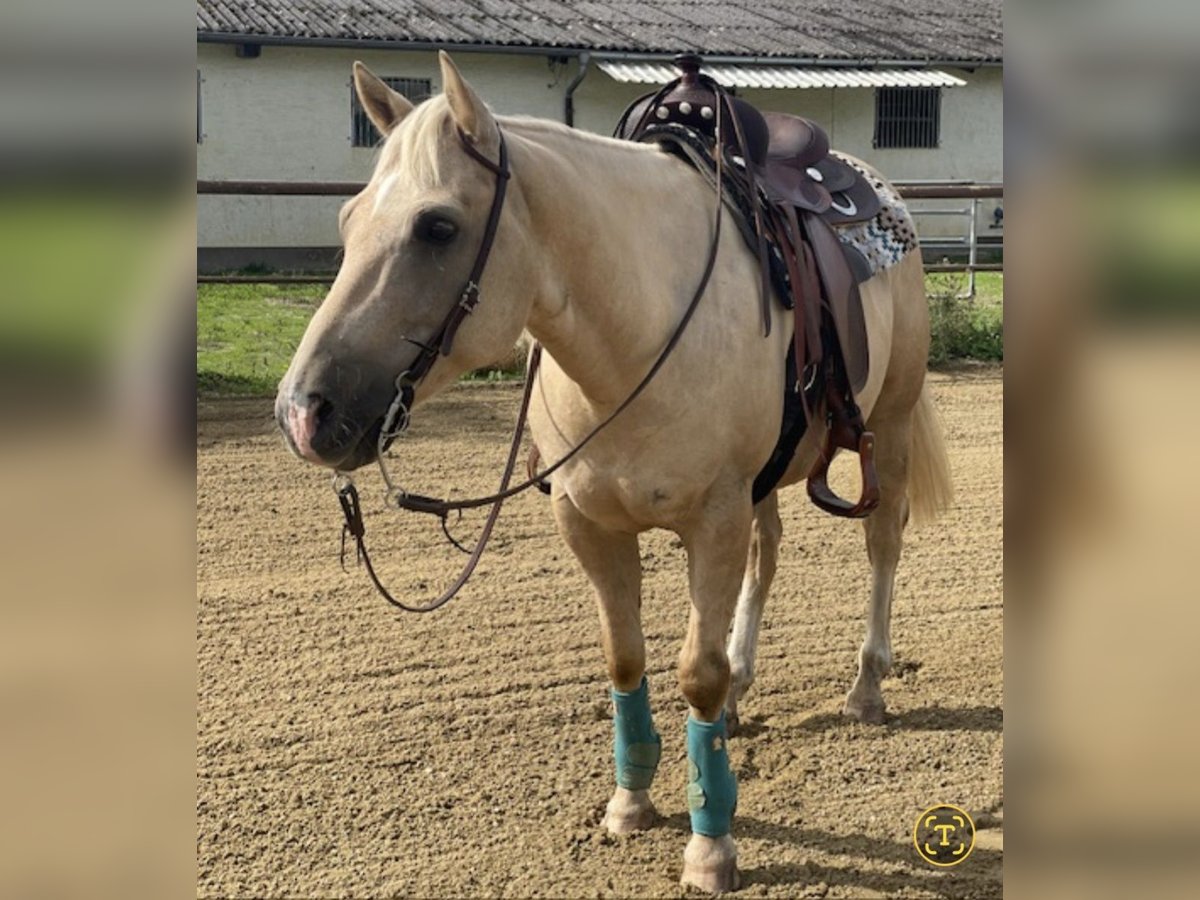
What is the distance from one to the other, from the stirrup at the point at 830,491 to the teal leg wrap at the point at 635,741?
760 mm

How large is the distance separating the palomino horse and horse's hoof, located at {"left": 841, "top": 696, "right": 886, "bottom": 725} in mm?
966

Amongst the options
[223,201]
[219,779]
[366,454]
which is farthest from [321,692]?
[223,201]

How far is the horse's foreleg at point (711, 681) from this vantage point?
2820 millimetres

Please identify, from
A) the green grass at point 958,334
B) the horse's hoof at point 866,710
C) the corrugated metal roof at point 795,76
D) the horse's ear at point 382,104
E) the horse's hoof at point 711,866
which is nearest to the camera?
the horse's ear at point 382,104

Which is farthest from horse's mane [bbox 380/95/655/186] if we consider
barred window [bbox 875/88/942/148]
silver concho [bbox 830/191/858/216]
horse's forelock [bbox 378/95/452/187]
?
barred window [bbox 875/88/942/148]

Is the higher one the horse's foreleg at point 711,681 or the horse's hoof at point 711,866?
the horse's foreleg at point 711,681

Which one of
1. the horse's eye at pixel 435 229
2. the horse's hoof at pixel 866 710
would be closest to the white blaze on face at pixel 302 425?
the horse's eye at pixel 435 229

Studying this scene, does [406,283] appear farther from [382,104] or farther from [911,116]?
[911,116]

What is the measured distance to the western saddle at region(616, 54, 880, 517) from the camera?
9.98 feet

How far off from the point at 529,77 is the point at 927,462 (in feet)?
42.5

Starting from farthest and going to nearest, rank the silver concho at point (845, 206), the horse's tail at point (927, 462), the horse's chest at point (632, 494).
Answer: the horse's tail at point (927, 462)
the silver concho at point (845, 206)
the horse's chest at point (632, 494)

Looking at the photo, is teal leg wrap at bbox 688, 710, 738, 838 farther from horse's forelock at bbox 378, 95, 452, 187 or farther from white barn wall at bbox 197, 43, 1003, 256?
white barn wall at bbox 197, 43, 1003, 256
